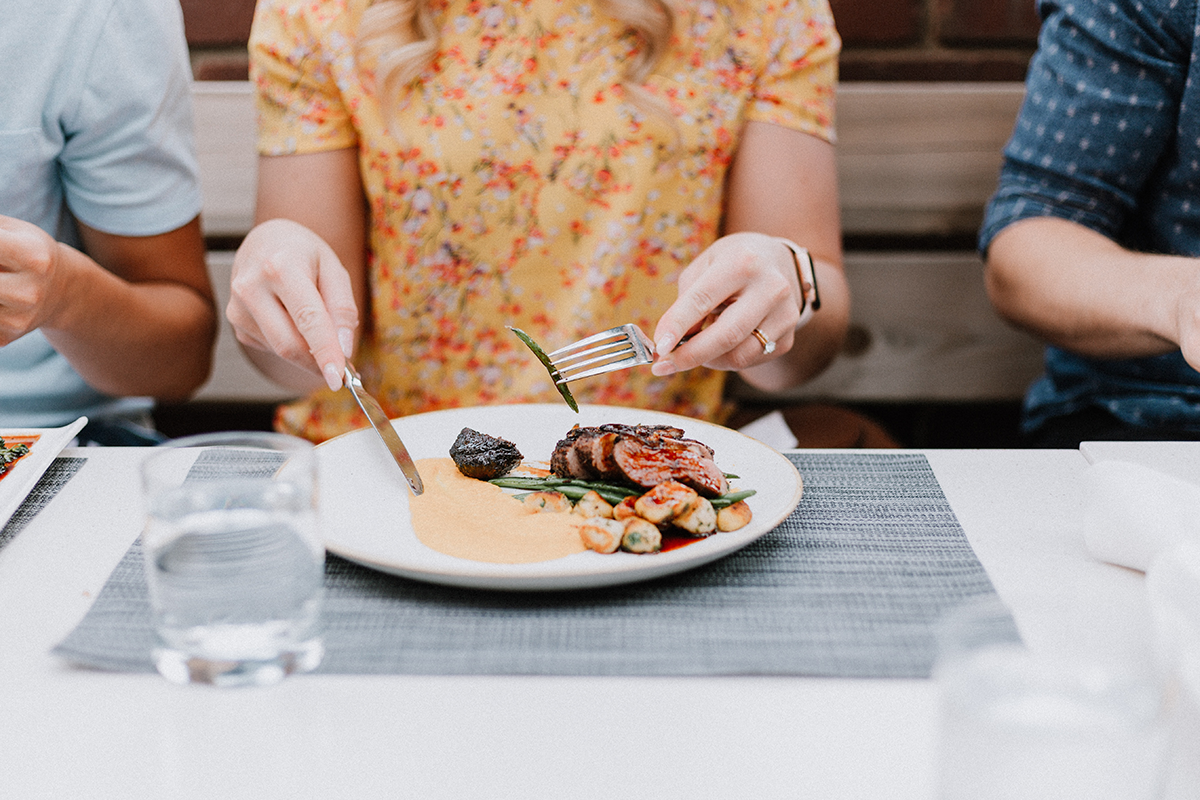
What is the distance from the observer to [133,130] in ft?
4.30

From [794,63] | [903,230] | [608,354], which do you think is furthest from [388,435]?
[903,230]

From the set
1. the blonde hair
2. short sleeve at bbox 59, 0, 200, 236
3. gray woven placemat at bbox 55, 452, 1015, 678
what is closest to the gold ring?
gray woven placemat at bbox 55, 452, 1015, 678

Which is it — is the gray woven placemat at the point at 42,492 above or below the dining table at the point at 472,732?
below

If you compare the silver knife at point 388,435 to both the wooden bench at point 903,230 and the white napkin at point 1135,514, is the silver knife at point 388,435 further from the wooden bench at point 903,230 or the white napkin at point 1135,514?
the wooden bench at point 903,230

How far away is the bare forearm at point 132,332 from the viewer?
120cm

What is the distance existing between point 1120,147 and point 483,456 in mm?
1014

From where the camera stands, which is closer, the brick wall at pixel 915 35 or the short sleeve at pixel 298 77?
the short sleeve at pixel 298 77

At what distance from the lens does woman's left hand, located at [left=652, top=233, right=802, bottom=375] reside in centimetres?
94

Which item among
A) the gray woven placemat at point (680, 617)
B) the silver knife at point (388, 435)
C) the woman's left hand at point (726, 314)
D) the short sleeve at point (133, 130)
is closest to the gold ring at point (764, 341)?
the woman's left hand at point (726, 314)

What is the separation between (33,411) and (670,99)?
97cm

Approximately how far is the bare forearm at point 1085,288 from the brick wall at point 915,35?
49cm

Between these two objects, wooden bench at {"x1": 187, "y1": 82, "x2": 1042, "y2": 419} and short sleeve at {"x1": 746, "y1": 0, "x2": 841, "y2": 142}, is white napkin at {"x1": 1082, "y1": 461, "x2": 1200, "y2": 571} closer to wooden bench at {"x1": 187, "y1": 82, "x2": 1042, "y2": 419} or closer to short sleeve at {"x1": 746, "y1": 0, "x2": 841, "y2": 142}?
short sleeve at {"x1": 746, "y1": 0, "x2": 841, "y2": 142}

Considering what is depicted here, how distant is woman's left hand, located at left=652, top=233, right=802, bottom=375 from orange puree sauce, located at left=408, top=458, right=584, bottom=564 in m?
0.20

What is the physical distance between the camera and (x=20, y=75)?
4.02 feet
